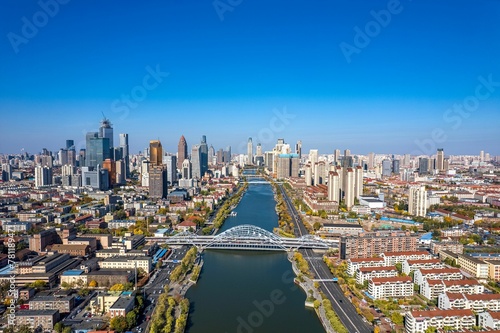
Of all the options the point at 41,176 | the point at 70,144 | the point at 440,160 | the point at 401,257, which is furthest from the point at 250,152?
the point at 401,257

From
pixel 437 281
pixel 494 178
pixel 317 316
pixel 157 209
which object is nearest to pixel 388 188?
pixel 494 178

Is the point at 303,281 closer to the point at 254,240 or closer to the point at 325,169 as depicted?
the point at 254,240

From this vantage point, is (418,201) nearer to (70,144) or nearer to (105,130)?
(105,130)

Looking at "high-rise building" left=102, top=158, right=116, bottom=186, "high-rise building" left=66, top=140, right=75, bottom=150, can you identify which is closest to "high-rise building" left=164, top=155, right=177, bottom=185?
"high-rise building" left=102, top=158, right=116, bottom=186

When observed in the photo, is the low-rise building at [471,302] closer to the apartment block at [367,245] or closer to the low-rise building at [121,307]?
the apartment block at [367,245]

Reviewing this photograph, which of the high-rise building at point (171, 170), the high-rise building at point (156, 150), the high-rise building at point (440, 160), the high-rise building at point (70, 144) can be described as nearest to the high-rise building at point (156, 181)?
the high-rise building at point (156, 150)

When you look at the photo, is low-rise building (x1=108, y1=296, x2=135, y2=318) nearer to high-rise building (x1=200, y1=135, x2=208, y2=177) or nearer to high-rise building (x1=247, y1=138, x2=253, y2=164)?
high-rise building (x1=200, y1=135, x2=208, y2=177)
